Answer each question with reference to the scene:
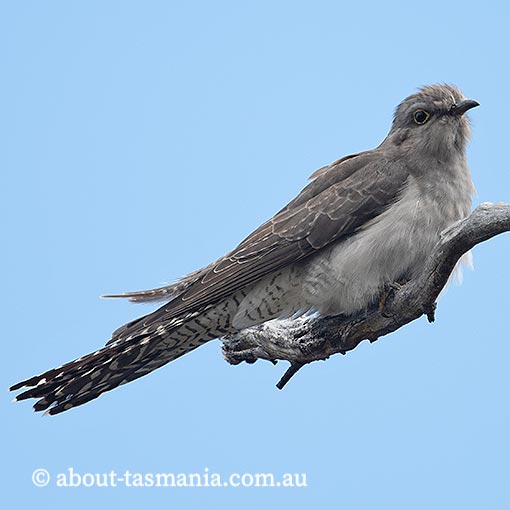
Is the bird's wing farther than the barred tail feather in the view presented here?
Yes

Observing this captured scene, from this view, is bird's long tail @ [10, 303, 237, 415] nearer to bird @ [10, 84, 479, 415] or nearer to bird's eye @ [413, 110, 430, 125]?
bird @ [10, 84, 479, 415]

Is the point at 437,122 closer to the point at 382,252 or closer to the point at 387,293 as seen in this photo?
the point at 382,252

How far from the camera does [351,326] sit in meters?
6.07

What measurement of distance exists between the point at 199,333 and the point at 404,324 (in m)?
1.44

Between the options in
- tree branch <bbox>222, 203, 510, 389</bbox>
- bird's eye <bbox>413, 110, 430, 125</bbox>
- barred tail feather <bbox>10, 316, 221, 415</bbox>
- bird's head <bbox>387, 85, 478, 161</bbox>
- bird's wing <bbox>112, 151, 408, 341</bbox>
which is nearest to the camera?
tree branch <bbox>222, 203, 510, 389</bbox>

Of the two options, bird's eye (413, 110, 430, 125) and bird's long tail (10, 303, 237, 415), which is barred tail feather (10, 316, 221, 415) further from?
bird's eye (413, 110, 430, 125)

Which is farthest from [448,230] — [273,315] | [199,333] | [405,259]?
[199,333]

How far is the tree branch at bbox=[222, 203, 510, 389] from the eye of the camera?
4973 millimetres

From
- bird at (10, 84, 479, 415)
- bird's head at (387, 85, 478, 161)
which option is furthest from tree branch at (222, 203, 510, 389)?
bird's head at (387, 85, 478, 161)

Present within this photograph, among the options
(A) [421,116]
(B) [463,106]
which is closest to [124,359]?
(A) [421,116]

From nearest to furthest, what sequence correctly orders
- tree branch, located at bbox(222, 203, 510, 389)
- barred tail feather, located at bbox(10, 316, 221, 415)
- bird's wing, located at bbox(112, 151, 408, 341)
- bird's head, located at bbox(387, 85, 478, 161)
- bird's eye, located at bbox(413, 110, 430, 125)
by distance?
tree branch, located at bbox(222, 203, 510, 389) → barred tail feather, located at bbox(10, 316, 221, 415) → bird's wing, located at bbox(112, 151, 408, 341) → bird's head, located at bbox(387, 85, 478, 161) → bird's eye, located at bbox(413, 110, 430, 125)

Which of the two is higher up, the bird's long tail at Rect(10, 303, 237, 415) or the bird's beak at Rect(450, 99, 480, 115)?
the bird's beak at Rect(450, 99, 480, 115)

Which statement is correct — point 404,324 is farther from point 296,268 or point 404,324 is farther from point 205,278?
point 205,278

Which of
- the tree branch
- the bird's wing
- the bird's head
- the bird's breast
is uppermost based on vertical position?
the bird's head
